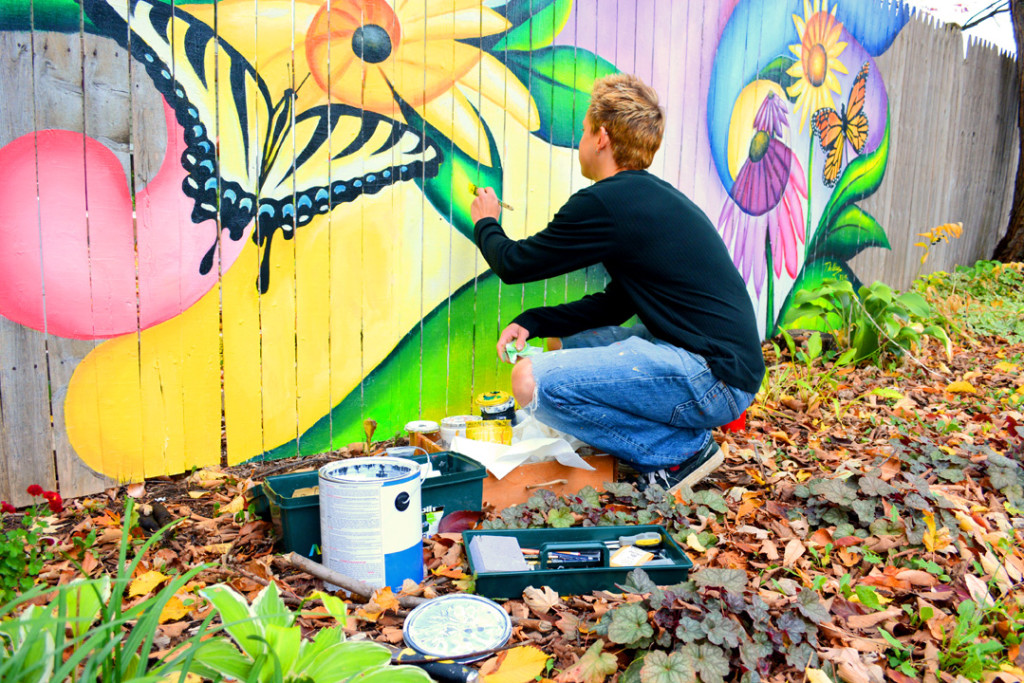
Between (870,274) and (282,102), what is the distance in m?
5.03

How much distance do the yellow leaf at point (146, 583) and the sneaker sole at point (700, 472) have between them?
1617 millimetres

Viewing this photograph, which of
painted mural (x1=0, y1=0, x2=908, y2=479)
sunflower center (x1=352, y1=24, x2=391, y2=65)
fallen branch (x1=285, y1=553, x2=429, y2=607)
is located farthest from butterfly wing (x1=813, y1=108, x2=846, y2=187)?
fallen branch (x1=285, y1=553, x2=429, y2=607)

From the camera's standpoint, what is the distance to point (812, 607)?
1582 mm

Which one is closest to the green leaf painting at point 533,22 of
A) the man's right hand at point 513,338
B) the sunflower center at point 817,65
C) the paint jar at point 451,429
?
the man's right hand at point 513,338

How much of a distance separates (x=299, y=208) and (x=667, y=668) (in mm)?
2066

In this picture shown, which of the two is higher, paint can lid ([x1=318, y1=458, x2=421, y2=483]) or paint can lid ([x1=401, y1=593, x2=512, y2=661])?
paint can lid ([x1=318, y1=458, x2=421, y2=483])

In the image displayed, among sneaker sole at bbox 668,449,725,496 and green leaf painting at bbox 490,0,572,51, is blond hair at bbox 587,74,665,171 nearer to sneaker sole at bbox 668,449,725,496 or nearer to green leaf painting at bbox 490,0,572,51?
green leaf painting at bbox 490,0,572,51

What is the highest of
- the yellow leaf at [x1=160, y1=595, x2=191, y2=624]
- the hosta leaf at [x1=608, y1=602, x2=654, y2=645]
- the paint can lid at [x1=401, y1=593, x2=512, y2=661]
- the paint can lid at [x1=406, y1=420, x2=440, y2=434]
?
the paint can lid at [x1=406, y1=420, x2=440, y2=434]

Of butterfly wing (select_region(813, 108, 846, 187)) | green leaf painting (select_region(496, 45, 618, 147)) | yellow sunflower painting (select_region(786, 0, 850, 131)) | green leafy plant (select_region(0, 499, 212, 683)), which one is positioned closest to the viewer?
green leafy plant (select_region(0, 499, 212, 683))

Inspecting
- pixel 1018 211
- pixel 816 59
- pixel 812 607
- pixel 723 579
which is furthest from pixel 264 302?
pixel 1018 211

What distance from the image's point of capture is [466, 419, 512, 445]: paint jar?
2.62 metres

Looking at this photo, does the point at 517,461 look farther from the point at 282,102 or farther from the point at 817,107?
the point at 817,107

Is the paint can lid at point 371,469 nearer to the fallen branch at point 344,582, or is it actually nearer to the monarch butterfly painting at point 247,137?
the fallen branch at point 344,582

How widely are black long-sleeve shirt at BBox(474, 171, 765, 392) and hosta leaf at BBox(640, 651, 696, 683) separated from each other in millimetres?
1256
